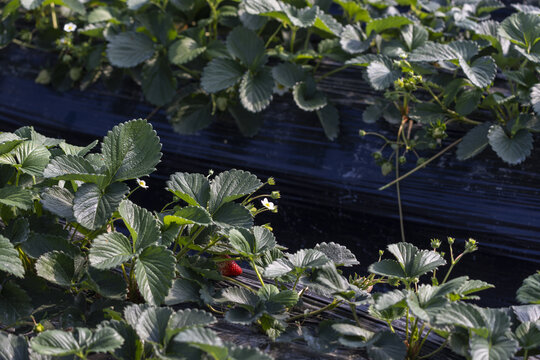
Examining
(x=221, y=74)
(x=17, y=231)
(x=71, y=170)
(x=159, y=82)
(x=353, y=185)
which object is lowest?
(x=353, y=185)

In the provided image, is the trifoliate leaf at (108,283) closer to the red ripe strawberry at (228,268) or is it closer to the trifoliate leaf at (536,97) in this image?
the red ripe strawberry at (228,268)

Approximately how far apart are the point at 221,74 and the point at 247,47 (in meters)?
0.14

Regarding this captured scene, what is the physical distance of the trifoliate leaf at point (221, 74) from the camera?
214cm

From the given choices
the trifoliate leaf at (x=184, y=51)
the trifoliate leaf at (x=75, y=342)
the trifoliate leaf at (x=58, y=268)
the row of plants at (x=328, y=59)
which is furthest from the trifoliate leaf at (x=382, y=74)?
the trifoliate leaf at (x=75, y=342)

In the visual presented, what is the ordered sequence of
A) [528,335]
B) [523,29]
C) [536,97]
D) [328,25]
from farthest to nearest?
1. [328,25]
2. [523,29]
3. [536,97]
4. [528,335]

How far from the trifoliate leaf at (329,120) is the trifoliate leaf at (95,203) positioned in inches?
42.0

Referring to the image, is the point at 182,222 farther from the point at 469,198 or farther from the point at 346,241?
the point at 469,198

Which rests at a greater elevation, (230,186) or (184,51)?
(230,186)

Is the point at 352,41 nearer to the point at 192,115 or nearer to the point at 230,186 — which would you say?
the point at 192,115

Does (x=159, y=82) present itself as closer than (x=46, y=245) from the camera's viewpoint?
No

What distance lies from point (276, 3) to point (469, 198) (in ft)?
3.06

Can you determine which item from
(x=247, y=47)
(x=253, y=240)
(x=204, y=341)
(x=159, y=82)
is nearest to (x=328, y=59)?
(x=247, y=47)

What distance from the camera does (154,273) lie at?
1.15 m

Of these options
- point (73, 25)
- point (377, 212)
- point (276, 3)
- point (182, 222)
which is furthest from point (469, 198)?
point (73, 25)
